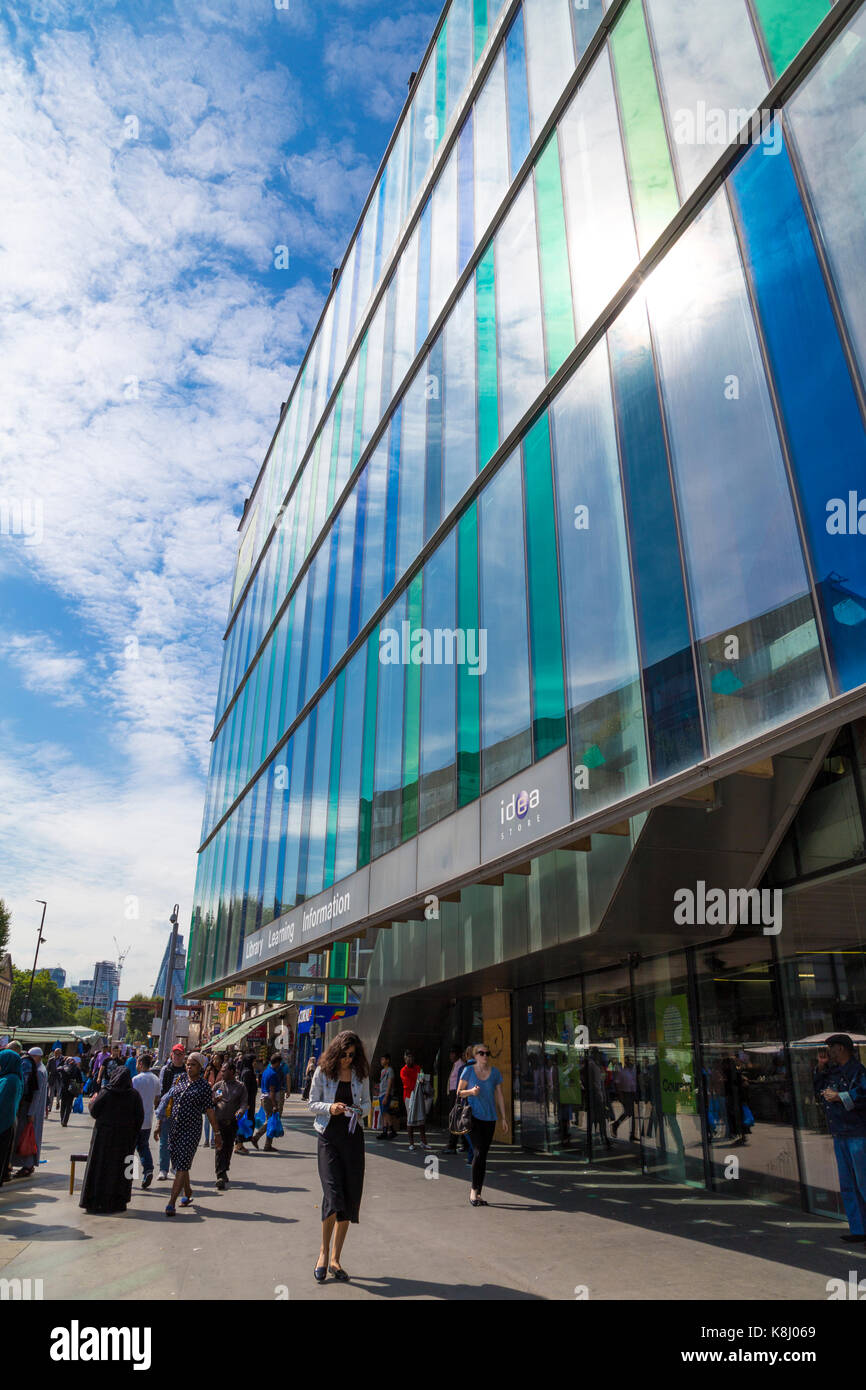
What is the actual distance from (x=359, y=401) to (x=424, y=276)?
4.57m

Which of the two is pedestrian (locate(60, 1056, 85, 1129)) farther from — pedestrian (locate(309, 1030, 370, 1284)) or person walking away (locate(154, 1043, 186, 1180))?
pedestrian (locate(309, 1030, 370, 1284))

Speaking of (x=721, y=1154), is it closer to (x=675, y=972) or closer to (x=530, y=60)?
(x=675, y=972)

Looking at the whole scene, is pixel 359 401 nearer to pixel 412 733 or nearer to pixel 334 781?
pixel 334 781

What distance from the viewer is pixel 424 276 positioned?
1870 cm

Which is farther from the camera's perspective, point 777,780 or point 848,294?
point 777,780

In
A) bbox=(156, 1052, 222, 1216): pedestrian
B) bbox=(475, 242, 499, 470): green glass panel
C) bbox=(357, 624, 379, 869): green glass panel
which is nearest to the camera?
bbox=(156, 1052, 222, 1216): pedestrian

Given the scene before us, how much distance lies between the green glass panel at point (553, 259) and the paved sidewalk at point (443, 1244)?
10041 mm

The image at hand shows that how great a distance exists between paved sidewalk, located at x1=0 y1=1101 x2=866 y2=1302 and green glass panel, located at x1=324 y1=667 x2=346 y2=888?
→ 666 cm

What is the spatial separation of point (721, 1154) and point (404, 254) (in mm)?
19648

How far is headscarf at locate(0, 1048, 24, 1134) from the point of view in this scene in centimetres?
960

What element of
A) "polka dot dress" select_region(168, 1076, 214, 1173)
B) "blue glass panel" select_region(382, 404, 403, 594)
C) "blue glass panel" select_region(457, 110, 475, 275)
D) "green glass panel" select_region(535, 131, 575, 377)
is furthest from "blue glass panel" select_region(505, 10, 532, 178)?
"polka dot dress" select_region(168, 1076, 214, 1173)
